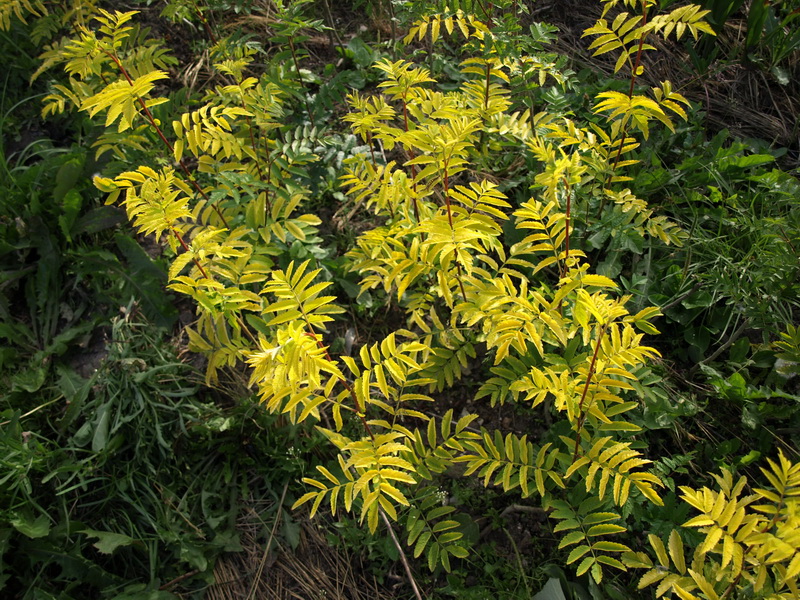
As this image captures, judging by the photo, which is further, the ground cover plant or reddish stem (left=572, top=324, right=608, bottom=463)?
the ground cover plant

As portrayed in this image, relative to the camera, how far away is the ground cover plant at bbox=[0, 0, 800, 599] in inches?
61.8

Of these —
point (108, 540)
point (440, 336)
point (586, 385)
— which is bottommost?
point (108, 540)

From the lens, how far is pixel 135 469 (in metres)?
2.15

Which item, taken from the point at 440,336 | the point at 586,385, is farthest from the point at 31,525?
the point at 586,385

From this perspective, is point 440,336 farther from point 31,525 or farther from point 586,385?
point 31,525

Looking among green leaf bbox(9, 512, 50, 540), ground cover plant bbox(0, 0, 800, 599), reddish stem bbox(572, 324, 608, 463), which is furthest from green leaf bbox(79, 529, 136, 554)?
reddish stem bbox(572, 324, 608, 463)

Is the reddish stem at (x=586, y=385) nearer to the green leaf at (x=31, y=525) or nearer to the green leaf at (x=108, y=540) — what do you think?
the green leaf at (x=108, y=540)

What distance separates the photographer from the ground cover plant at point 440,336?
1569 millimetres

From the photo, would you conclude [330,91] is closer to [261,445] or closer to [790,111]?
[261,445]

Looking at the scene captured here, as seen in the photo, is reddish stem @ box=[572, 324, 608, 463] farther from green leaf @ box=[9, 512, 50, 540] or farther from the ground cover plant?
green leaf @ box=[9, 512, 50, 540]

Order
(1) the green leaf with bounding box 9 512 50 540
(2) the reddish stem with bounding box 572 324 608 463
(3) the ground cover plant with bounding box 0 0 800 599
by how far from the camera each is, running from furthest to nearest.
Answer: (1) the green leaf with bounding box 9 512 50 540 → (3) the ground cover plant with bounding box 0 0 800 599 → (2) the reddish stem with bounding box 572 324 608 463

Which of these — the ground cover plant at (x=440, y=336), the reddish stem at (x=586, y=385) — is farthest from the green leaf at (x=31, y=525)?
the reddish stem at (x=586, y=385)

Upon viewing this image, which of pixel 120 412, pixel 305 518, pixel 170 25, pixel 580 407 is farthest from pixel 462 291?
pixel 170 25

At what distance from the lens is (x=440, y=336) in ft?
6.31
